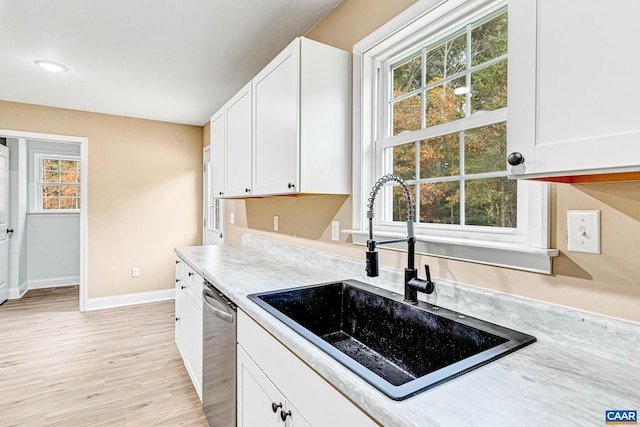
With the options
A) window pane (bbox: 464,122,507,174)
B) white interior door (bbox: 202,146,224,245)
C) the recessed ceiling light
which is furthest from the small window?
window pane (bbox: 464,122,507,174)

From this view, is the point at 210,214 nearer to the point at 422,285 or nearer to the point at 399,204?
the point at 399,204

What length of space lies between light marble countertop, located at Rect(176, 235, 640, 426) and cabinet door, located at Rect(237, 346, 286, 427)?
0.20 metres

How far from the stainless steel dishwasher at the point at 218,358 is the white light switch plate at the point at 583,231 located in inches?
48.7

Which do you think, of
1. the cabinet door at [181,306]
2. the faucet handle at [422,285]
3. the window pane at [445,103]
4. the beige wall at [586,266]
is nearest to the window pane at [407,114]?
the window pane at [445,103]

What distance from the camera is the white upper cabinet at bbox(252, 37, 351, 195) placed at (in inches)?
66.0

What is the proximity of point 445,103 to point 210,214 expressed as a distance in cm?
377

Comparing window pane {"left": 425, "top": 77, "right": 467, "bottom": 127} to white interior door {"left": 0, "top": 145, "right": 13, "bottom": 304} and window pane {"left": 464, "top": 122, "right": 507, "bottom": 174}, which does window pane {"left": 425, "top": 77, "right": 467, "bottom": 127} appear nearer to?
window pane {"left": 464, "top": 122, "right": 507, "bottom": 174}

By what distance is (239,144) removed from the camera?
7.94 feet

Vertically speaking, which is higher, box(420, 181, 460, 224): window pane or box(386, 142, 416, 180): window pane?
box(386, 142, 416, 180): window pane

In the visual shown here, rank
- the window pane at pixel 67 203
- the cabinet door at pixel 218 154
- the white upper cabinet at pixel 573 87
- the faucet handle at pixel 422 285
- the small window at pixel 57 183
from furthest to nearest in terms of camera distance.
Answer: the window pane at pixel 67 203 → the small window at pixel 57 183 → the cabinet door at pixel 218 154 → the faucet handle at pixel 422 285 → the white upper cabinet at pixel 573 87

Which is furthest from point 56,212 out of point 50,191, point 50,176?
point 50,176

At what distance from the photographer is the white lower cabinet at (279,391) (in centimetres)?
81

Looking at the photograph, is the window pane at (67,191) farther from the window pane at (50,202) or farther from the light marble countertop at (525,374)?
the light marble countertop at (525,374)

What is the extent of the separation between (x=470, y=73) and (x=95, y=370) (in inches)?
125
